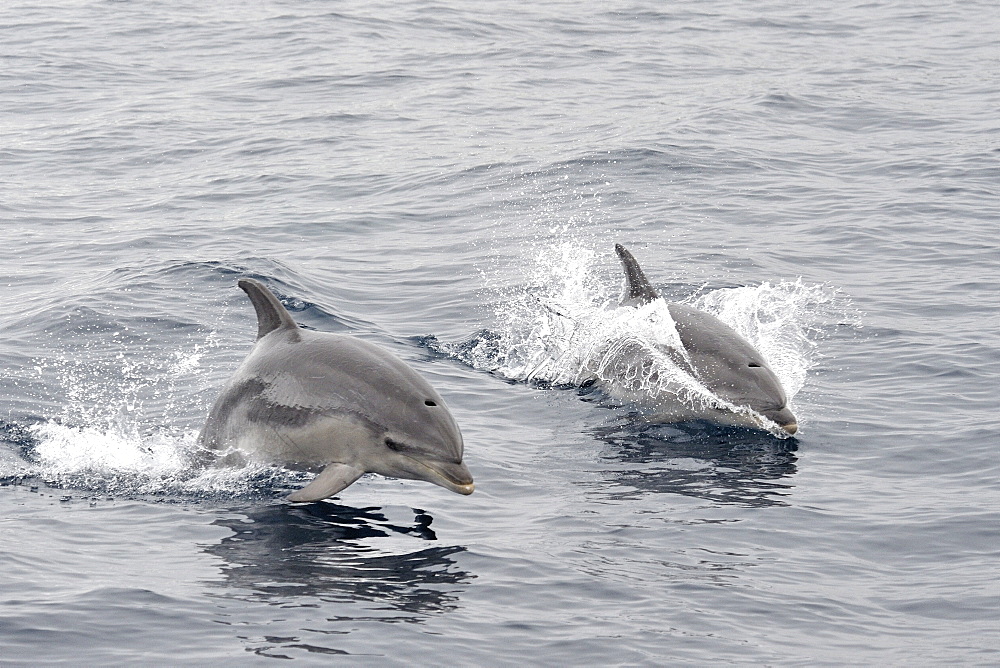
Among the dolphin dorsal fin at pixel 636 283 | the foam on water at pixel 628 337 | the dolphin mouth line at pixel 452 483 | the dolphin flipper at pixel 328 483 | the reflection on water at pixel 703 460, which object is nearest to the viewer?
the dolphin flipper at pixel 328 483

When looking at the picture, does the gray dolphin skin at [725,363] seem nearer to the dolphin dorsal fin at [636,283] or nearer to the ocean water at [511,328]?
the dolphin dorsal fin at [636,283]

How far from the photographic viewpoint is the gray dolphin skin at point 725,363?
11.1 meters

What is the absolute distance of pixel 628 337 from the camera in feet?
39.4

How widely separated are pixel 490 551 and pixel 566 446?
7.88 feet

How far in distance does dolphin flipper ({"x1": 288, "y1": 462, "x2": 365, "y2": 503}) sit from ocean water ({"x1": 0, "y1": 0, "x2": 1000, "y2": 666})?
1.17 ft

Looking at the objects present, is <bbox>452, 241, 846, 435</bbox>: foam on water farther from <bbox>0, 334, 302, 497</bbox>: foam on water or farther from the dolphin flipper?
the dolphin flipper

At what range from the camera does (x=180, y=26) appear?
3366 cm

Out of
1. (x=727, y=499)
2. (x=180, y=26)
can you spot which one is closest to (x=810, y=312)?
(x=727, y=499)

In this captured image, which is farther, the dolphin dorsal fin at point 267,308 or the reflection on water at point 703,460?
the reflection on water at point 703,460

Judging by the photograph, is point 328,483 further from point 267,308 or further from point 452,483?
point 267,308

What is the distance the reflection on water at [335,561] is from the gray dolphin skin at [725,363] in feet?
10.4

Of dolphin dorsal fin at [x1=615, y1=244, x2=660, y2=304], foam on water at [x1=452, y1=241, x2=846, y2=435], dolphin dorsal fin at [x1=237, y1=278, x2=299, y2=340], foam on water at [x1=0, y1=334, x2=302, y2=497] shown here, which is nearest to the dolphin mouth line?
foam on water at [x1=0, y1=334, x2=302, y2=497]

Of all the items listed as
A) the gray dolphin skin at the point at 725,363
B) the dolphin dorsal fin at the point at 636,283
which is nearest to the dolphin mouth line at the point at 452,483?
the gray dolphin skin at the point at 725,363

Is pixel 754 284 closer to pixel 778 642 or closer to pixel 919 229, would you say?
pixel 919 229
